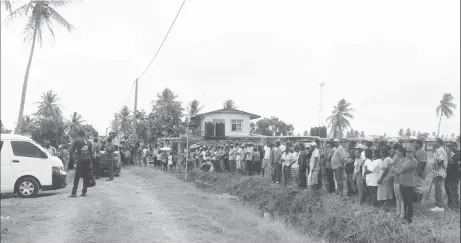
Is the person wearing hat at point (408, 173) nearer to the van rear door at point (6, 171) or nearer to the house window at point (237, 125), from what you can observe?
the van rear door at point (6, 171)

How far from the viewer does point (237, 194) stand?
18.0 m

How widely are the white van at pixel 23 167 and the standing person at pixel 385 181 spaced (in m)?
8.91

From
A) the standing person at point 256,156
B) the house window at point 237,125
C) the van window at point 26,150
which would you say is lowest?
the standing person at point 256,156

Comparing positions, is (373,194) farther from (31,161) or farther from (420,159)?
(31,161)

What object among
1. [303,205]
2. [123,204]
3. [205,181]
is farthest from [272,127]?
[123,204]

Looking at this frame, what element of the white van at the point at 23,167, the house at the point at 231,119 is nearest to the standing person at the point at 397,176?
the white van at the point at 23,167

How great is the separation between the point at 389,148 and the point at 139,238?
6.36 metres

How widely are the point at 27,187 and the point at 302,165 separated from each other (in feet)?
26.6

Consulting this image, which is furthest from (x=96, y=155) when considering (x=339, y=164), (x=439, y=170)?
(x=439, y=170)

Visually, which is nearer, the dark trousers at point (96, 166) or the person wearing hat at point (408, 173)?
the person wearing hat at point (408, 173)

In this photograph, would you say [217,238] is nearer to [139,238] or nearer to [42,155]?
[139,238]

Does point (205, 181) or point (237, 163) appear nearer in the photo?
point (237, 163)

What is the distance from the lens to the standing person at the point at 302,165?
13.6 m

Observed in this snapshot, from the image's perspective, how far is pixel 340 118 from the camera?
57062 mm
